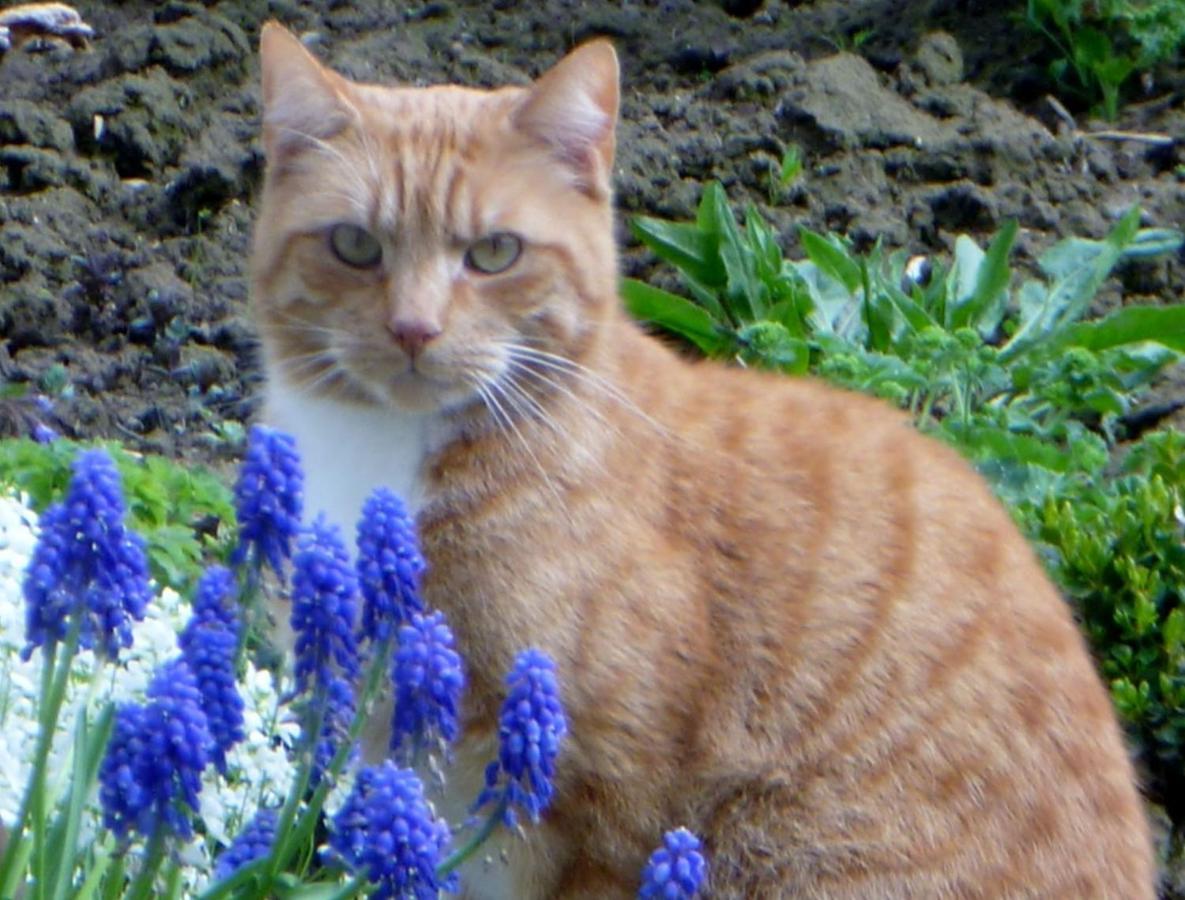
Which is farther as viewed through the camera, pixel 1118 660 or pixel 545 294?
pixel 1118 660

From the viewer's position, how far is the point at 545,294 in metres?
3.06

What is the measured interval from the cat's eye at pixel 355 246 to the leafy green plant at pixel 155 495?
2.43ft

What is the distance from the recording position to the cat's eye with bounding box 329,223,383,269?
3.02 m

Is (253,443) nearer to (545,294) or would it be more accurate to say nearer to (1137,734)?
(545,294)

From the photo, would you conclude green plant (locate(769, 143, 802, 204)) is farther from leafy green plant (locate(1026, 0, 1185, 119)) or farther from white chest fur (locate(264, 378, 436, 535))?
white chest fur (locate(264, 378, 436, 535))

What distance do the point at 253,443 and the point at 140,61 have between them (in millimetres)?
4013

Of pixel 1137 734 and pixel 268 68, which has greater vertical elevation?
pixel 268 68

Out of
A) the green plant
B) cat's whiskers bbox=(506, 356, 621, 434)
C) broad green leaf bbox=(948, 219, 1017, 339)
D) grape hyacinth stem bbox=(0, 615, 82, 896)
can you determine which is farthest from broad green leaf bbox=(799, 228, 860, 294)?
grape hyacinth stem bbox=(0, 615, 82, 896)

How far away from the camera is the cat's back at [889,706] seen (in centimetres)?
300

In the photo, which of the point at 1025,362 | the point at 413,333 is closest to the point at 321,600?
the point at 413,333

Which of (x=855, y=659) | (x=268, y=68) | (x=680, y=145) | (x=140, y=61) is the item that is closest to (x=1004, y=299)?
(x=680, y=145)

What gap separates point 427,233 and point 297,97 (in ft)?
1.12

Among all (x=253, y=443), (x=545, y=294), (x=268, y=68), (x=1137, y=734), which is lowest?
(x=1137, y=734)

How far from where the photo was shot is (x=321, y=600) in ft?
6.31
